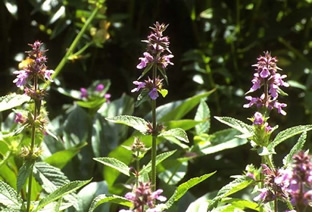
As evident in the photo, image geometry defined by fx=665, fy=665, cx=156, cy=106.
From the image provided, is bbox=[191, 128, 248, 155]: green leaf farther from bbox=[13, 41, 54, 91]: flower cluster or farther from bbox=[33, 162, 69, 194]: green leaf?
bbox=[13, 41, 54, 91]: flower cluster

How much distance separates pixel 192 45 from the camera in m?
2.77

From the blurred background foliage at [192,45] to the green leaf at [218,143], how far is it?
39 centimetres

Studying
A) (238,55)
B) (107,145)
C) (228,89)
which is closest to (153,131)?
(107,145)

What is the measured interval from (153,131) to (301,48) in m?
1.49

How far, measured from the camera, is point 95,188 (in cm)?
173

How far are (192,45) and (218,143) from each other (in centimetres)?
88

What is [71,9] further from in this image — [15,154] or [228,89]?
[15,154]

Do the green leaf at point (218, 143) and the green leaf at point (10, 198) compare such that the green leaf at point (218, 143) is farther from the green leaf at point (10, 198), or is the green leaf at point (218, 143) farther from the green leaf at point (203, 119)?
the green leaf at point (10, 198)

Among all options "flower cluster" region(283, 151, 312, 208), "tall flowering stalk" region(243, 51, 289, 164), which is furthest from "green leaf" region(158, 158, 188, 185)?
"flower cluster" region(283, 151, 312, 208)

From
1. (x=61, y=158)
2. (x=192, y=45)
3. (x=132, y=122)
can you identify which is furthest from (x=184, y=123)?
(x=192, y=45)

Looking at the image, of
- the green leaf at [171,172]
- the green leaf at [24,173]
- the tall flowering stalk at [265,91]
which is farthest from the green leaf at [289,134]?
the green leaf at [171,172]

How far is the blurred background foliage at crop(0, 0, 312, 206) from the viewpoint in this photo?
244 centimetres

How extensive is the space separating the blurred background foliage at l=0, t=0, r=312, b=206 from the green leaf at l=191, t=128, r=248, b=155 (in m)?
0.39

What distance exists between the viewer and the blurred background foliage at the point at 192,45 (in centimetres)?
244
